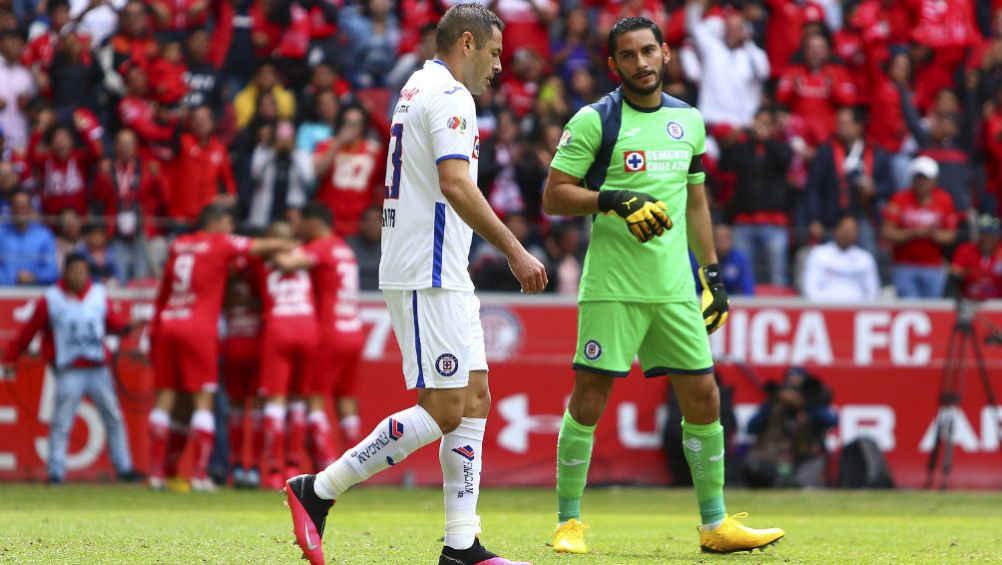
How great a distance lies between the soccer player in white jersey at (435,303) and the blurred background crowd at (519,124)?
883 cm

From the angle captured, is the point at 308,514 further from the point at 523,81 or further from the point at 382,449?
the point at 523,81

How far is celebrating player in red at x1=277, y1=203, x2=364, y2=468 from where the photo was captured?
45.5ft

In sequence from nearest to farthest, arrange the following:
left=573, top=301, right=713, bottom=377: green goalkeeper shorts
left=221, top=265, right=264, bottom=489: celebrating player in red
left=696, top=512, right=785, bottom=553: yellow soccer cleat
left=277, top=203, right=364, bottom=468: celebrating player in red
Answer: left=696, top=512, right=785, bottom=553: yellow soccer cleat → left=573, top=301, right=713, bottom=377: green goalkeeper shorts → left=277, top=203, right=364, bottom=468: celebrating player in red → left=221, top=265, right=264, bottom=489: celebrating player in red

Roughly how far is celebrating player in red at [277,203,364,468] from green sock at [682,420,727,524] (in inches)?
254

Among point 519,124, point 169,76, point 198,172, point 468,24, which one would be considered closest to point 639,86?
point 468,24

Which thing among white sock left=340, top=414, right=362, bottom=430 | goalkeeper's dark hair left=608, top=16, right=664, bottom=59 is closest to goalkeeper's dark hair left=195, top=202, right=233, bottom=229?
white sock left=340, top=414, right=362, bottom=430

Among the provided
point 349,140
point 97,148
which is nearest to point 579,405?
point 349,140

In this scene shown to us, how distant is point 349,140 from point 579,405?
8.77 metres

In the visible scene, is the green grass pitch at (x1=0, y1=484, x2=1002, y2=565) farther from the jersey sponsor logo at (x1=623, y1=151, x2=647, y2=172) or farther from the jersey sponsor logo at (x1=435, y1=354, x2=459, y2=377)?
the jersey sponsor logo at (x1=623, y1=151, x2=647, y2=172)

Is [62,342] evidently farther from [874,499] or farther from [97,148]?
Answer: [874,499]

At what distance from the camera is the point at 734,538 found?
25.1 feet

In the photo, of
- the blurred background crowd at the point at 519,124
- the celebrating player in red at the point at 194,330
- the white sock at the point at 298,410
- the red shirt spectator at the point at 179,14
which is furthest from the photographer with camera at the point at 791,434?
the red shirt spectator at the point at 179,14

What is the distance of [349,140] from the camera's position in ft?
53.1

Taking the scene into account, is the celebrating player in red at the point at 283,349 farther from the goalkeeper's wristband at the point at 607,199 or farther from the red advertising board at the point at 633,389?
the goalkeeper's wristband at the point at 607,199
